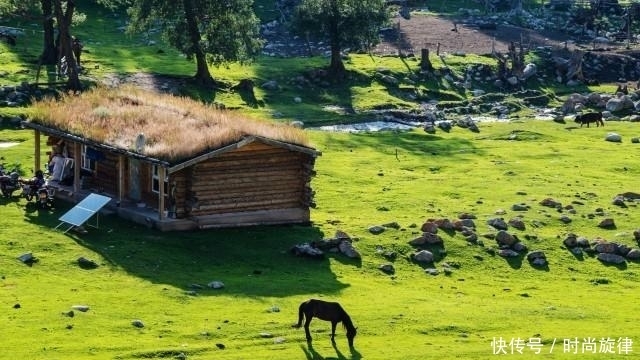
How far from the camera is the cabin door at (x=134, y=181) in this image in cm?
5312

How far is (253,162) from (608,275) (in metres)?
13.9

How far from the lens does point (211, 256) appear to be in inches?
1897

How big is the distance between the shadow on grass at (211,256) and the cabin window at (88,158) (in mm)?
2820

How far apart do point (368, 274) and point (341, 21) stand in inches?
1825

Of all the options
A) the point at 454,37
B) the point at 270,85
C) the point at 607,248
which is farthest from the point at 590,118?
the point at 607,248

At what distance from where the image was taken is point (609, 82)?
333 feet

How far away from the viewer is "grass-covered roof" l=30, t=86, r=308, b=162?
165 feet

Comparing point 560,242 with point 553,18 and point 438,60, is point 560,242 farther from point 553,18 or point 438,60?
point 553,18

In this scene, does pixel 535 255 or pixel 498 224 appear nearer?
pixel 535 255

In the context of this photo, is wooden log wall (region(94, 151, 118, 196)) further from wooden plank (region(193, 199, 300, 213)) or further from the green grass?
wooden plank (region(193, 199, 300, 213))

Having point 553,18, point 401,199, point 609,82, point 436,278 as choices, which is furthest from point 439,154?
point 553,18

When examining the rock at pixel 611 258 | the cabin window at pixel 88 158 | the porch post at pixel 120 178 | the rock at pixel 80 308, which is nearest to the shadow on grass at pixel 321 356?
the rock at pixel 80 308

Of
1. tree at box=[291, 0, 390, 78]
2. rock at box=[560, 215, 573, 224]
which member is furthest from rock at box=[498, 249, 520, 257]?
tree at box=[291, 0, 390, 78]

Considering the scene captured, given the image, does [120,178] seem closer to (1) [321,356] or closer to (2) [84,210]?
(2) [84,210]
